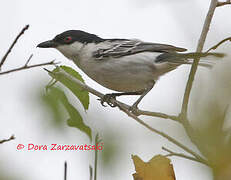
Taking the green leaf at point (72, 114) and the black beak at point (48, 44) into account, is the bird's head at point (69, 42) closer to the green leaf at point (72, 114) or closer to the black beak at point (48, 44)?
the black beak at point (48, 44)

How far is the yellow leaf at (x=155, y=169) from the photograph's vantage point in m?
1.62

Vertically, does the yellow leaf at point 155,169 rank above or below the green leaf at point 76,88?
below

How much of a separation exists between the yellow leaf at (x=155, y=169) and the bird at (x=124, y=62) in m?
2.97

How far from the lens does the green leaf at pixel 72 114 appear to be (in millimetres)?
2348

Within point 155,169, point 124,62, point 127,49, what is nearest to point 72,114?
point 155,169

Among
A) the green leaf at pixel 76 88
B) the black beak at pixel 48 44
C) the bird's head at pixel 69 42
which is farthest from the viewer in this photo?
the bird's head at pixel 69 42

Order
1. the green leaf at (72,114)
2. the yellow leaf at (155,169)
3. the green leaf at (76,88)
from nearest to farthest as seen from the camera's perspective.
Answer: the yellow leaf at (155,169), the green leaf at (72,114), the green leaf at (76,88)

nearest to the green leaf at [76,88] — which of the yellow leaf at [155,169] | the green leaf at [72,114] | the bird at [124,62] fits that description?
the green leaf at [72,114]

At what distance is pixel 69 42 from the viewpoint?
5.55 m

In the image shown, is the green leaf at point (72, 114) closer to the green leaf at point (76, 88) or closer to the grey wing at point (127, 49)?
the green leaf at point (76, 88)

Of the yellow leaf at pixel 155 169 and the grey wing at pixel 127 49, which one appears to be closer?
the yellow leaf at pixel 155 169

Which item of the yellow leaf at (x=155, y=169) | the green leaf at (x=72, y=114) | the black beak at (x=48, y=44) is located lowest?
the yellow leaf at (x=155, y=169)

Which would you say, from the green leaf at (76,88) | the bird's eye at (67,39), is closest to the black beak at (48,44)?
the bird's eye at (67,39)

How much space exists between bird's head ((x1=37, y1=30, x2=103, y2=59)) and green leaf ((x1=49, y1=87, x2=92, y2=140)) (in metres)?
2.83
